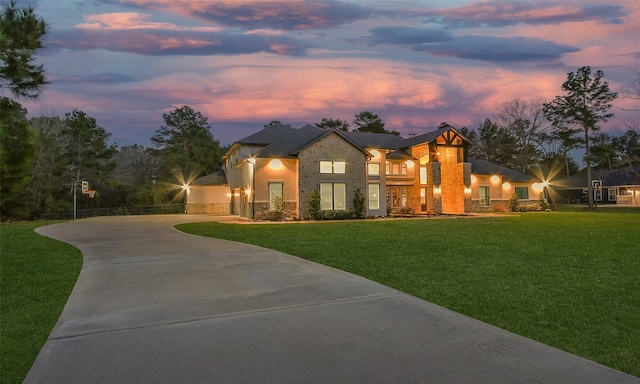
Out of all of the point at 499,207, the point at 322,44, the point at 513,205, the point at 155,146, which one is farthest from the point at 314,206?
the point at 155,146

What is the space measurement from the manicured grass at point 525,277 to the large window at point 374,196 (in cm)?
1347

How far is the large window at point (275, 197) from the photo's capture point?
24.2 meters

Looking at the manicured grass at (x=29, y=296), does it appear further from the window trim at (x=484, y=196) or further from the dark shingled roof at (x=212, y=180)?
the window trim at (x=484, y=196)

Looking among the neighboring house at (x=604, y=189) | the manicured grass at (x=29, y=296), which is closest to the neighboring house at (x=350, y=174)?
the manicured grass at (x=29, y=296)

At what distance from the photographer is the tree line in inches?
698

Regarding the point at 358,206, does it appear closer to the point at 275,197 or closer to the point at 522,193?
the point at 275,197

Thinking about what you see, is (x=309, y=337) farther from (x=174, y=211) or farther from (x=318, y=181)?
(x=174, y=211)

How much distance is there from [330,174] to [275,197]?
12.8 feet

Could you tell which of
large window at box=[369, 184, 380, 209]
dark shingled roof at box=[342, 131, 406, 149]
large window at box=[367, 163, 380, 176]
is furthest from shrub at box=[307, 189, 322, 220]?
dark shingled roof at box=[342, 131, 406, 149]

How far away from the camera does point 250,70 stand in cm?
2064

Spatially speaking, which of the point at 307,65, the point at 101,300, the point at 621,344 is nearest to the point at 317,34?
the point at 307,65

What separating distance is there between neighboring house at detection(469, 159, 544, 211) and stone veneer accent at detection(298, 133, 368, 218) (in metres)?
12.9

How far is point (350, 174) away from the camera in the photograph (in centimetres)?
2533

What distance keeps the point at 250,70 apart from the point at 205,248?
43.2ft
